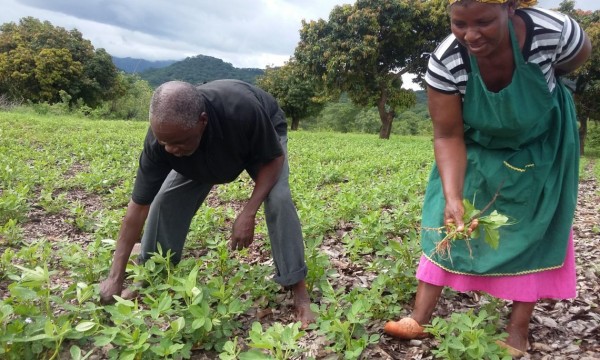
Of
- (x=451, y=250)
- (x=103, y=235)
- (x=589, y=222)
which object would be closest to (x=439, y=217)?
(x=451, y=250)

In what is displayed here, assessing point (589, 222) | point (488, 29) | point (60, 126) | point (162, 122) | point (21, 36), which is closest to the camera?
point (488, 29)

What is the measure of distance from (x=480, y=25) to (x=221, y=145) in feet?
4.18

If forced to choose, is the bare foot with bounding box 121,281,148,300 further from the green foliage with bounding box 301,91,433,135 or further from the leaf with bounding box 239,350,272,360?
the green foliage with bounding box 301,91,433,135

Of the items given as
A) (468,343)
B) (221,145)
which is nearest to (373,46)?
(221,145)

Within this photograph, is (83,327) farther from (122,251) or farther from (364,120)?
(364,120)

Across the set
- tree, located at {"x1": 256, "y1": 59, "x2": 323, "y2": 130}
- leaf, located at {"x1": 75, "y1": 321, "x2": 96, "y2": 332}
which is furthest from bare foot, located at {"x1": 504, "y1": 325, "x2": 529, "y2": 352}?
tree, located at {"x1": 256, "y1": 59, "x2": 323, "y2": 130}

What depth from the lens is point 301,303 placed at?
2.51 meters

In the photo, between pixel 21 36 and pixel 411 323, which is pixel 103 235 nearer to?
pixel 411 323

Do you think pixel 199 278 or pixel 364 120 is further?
pixel 364 120

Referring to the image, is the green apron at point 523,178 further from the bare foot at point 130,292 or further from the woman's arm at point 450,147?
the bare foot at point 130,292

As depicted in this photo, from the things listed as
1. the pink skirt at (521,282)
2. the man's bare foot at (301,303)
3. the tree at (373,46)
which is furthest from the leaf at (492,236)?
the tree at (373,46)

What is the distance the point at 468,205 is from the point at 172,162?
55.4 inches

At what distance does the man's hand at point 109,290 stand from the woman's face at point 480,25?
197 cm

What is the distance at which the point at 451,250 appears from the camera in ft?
7.09
